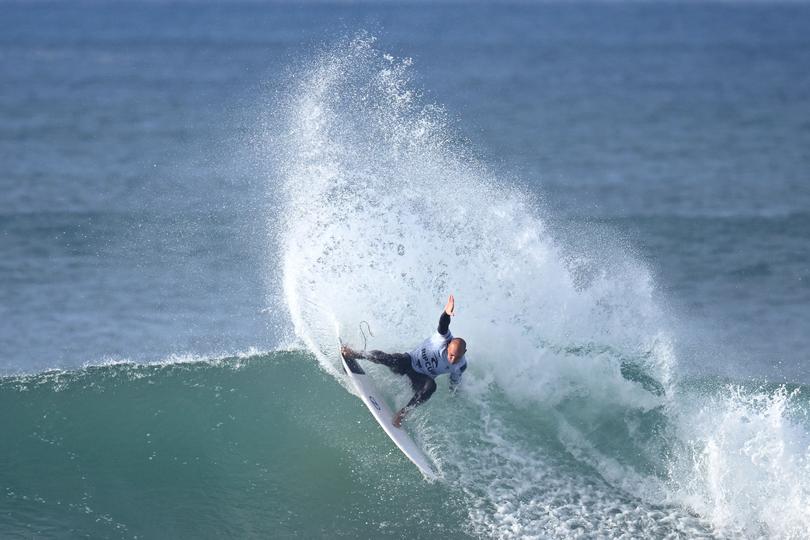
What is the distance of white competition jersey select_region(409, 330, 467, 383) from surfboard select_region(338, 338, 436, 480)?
0.65 meters

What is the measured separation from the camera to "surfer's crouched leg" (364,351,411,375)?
14.8 metres

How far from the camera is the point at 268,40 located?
108 ft

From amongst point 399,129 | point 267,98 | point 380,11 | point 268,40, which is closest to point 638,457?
point 399,129

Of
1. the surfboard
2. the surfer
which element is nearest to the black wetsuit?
the surfer

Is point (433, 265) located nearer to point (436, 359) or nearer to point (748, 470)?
point (436, 359)

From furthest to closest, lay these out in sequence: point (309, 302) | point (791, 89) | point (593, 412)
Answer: point (791, 89), point (309, 302), point (593, 412)

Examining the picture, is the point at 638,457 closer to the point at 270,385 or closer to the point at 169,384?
the point at 270,385

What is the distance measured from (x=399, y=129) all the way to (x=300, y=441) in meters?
11.0

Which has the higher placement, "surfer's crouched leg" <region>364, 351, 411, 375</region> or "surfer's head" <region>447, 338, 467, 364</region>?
"surfer's crouched leg" <region>364, 351, 411, 375</region>

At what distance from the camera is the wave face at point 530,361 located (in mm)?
13672

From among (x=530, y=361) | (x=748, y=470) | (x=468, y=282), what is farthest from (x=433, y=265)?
(x=748, y=470)

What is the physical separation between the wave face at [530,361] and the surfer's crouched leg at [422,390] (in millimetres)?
376

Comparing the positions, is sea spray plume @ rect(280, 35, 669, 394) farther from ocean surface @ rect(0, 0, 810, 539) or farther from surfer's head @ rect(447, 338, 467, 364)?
surfer's head @ rect(447, 338, 467, 364)

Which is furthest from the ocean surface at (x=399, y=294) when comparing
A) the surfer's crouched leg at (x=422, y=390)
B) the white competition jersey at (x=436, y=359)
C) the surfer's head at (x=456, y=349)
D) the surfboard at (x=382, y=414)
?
the surfer's head at (x=456, y=349)
